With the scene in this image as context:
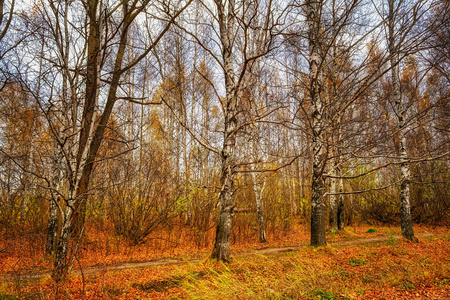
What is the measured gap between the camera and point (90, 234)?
868cm

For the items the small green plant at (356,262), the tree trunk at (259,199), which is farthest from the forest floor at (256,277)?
the tree trunk at (259,199)

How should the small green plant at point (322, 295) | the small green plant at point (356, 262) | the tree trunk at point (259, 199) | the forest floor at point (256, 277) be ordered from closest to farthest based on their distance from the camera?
the small green plant at point (322, 295) < the forest floor at point (256, 277) < the small green plant at point (356, 262) < the tree trunk at point (259, 199)

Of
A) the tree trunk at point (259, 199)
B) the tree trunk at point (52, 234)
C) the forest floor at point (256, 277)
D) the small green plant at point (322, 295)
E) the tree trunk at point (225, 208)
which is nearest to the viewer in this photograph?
the small green plant at point (322, 295)

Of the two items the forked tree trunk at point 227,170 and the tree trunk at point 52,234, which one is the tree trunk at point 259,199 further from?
the tree trunk at point 52,234

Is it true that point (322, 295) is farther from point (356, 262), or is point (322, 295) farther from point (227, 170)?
point (227, 170)

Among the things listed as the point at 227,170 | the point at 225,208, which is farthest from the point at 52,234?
the point at 227,170

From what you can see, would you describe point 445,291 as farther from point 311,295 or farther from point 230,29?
point 230,29

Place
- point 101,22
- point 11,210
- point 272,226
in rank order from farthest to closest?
point 272,226 < point 11,210 < point 101,22

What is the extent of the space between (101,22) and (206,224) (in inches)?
310

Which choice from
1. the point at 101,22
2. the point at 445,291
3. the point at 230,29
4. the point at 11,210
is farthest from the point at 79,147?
the point at 445,291

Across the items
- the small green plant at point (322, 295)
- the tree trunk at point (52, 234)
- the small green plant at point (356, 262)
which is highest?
the tree trunk at point (52, 234)

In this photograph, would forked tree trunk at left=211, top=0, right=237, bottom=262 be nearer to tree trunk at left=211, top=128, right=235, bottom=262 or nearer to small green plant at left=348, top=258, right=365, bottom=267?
tree trunk at left=211, top=128, right=235, bottom=262

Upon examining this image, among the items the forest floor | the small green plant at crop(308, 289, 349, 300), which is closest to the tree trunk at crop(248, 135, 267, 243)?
the forest floor

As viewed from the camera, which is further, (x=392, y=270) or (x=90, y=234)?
(x=90, y=234)
